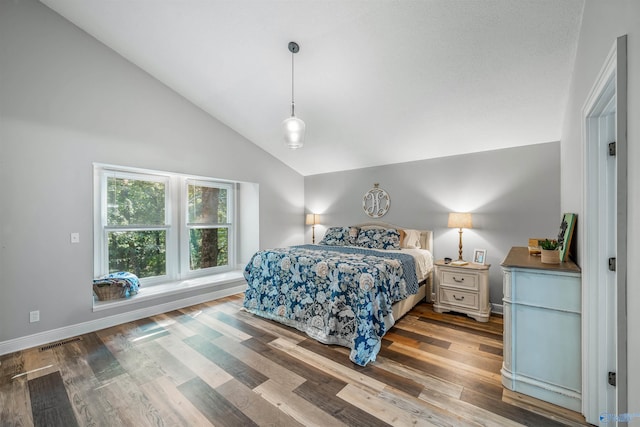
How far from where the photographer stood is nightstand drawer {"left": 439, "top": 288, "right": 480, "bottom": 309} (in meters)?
3.19

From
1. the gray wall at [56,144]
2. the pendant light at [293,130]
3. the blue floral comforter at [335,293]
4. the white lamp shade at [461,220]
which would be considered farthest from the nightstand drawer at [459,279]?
the gray wall at [56,144]

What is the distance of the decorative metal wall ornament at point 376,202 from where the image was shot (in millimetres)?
Answer: 4504

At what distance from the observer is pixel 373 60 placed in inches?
100

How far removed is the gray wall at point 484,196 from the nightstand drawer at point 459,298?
50cm

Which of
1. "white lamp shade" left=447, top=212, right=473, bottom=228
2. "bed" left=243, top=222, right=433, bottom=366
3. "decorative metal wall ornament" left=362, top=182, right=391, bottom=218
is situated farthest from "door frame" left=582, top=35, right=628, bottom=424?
"decorative metal wall ornament" left=362, top=182, right=391, bottom=218

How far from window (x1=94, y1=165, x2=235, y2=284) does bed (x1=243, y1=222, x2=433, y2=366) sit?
4.36 ft

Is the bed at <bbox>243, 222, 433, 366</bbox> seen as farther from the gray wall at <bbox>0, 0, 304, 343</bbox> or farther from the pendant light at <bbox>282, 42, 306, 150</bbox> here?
the gray wall at <bbox>0, 0, 304, 343</bbox>

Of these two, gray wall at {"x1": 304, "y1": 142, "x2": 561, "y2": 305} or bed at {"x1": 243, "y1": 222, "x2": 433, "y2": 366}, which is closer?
bed at {"x1": 243, "y1": 222, "x2": 433, "y2": 366}

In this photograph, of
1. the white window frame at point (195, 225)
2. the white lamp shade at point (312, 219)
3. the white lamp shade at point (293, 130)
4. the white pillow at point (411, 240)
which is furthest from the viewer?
the white lamp shade at point (312, 219)

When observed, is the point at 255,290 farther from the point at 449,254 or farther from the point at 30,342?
the point at 449,254

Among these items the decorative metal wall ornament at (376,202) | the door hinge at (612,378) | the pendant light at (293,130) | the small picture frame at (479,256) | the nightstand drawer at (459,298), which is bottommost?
the nightstand drawer at (459,298)

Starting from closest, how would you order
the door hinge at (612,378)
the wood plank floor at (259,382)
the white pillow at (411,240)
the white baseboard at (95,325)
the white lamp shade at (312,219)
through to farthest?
1. the door hinge at (612,378)
2. the wood plank floor at (259,382)
3. the white baseboard at (95,325)
4. the white pillow at (411,240)
5. the white lamp shade at (312,219)

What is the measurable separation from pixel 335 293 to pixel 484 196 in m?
2.54

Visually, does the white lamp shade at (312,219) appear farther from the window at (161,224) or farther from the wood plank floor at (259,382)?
the wood plank floor at (259,382)
